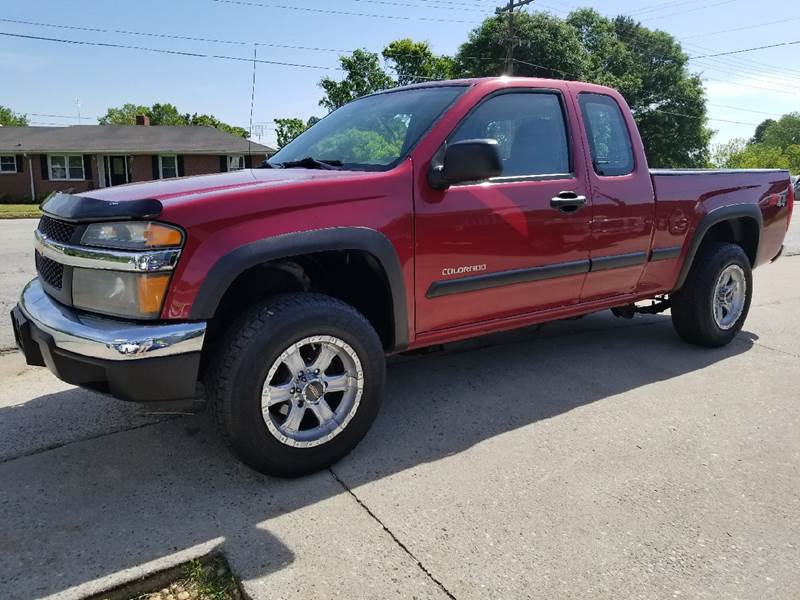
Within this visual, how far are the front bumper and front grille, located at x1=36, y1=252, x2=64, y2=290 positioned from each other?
0.70 feet

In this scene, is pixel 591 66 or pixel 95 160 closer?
pixel 95 160

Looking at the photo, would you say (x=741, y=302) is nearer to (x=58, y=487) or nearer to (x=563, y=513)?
(x=563, y=513)

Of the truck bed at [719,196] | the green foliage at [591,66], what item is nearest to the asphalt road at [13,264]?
the truck bed at [719,196]

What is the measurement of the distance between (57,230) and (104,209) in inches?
17.8

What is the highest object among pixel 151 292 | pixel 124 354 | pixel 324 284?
pixel 151 292

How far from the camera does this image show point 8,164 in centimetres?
3045

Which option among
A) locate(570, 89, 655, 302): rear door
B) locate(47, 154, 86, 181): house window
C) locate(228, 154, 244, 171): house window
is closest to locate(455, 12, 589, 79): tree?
locate(228, 154, 244, 171): house window

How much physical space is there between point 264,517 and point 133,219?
136 cm

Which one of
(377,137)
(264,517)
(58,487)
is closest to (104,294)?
(58,487)

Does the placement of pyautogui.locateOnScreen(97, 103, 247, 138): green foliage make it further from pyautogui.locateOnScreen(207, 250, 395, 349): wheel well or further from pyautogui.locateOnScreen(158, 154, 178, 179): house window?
pyautogui.locateOnScreen(207, 250, 395, 349): wheel well

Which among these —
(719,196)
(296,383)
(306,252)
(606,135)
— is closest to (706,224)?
(719,196)

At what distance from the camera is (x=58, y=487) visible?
2.89 m

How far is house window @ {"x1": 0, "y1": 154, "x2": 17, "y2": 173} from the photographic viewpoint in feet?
99.6

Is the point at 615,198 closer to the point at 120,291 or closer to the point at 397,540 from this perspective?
the point at 397,540
